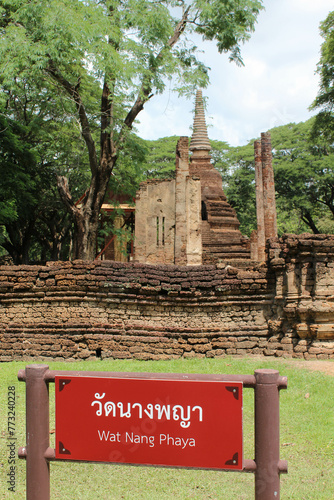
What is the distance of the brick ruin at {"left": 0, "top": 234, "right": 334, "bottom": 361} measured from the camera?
877 cm

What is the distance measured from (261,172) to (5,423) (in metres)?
15.7

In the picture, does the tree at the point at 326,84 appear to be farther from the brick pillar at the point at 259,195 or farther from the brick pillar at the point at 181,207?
the brick pillar at the point at 181,207

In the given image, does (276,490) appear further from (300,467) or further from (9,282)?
(9,282)

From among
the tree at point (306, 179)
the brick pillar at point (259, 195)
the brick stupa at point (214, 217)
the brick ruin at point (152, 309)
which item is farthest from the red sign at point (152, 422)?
the tree at point (306, 179)

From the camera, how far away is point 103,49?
11.6 m

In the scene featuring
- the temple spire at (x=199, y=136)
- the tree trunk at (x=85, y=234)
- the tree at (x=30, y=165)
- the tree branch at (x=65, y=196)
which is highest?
the temple spire at (x=199, y=136)

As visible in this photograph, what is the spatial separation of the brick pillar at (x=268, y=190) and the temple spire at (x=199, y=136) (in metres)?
6.87

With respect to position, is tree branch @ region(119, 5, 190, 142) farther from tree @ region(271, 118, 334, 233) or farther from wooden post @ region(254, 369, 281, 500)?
tree @ region(271, 118, 334, 233)

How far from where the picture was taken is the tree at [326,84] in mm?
19906

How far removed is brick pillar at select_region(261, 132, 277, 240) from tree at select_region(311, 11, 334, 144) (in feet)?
11.6

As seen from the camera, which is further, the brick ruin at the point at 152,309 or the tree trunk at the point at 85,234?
the tree trunk at the point at 85,234

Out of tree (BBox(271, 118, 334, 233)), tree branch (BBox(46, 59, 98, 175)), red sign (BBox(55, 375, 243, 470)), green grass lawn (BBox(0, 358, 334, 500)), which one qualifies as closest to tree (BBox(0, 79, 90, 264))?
tree branch (BBox(46, 59, 98, 175))

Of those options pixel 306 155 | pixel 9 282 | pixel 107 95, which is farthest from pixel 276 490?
pixel 306 155

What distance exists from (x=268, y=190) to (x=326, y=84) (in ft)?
17.5
